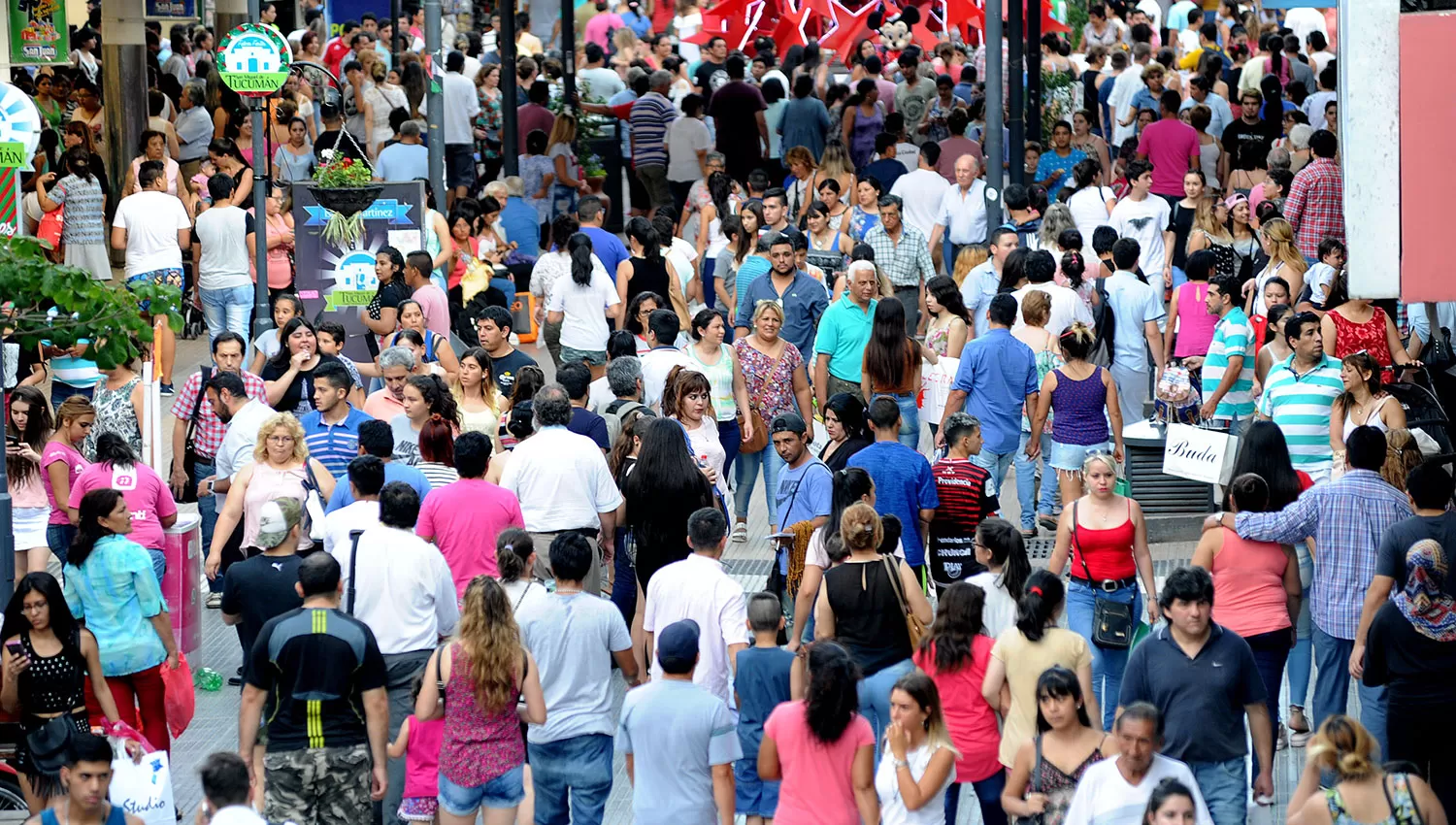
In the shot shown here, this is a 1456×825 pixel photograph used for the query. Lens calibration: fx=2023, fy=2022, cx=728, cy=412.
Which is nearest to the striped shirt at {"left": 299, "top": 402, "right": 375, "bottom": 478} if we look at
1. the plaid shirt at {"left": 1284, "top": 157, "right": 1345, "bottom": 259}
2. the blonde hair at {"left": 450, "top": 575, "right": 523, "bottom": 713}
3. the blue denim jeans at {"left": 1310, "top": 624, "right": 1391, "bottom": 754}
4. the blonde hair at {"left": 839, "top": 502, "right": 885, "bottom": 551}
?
the blonde hair at {"left": 450, "top": 575, "right": 523, "bottom": 713}

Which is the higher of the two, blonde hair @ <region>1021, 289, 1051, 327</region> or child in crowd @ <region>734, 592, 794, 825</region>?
blonde hair @ <region>1021, 289, 1051, 327</region>

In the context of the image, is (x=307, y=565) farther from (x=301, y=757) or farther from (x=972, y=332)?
(x=972, y=332)

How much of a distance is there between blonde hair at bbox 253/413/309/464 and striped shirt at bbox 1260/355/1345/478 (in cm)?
484

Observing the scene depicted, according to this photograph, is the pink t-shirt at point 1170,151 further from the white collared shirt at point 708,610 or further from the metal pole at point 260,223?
the white collared shirt at point 708,610

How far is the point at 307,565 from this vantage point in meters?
7.43

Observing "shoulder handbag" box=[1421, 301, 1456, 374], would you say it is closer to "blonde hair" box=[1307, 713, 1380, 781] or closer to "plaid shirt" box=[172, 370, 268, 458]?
"blonde hair" box=[1307, 713, 1380, 781]

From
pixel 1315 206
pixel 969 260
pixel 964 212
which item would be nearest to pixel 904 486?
pixel 969 260

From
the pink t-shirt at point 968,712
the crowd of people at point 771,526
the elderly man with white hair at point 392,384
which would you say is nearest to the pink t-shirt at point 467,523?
the crowd of people at point 771,526

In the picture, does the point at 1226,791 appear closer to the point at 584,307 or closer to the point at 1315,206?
the point at 584,307

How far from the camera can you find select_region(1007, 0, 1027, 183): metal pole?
19219mm

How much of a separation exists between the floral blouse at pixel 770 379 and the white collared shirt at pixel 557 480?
8.06 feet

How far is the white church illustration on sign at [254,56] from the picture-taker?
14672mm

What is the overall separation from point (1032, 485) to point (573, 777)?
213 inches

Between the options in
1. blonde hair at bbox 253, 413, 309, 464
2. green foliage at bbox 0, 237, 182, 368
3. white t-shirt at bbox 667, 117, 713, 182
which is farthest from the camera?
white t-shirt at bbox 667, 117, 713, 182
